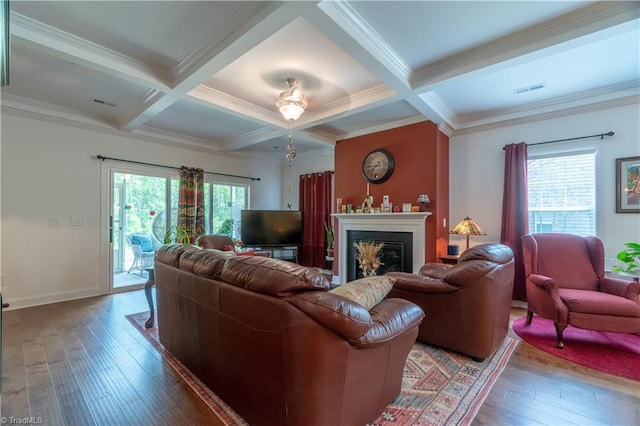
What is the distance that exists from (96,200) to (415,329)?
16.0 feet

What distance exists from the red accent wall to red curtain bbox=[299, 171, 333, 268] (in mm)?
1056

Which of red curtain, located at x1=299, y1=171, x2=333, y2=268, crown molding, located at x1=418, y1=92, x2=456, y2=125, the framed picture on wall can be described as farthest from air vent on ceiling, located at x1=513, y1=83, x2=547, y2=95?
red curtain, located at x1=299, y1=171, x2=333, y2=268

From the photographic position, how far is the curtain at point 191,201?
526 cm

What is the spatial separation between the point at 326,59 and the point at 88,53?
2.10 meters

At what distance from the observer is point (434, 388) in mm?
2020

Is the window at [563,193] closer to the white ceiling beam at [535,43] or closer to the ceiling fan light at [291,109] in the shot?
the white ceiling beam at [535,43]

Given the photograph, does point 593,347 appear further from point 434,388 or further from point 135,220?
point 135,220

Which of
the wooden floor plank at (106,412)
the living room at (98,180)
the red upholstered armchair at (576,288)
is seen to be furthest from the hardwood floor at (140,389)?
the living room at (98,180)

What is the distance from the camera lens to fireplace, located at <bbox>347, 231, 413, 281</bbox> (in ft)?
14.1

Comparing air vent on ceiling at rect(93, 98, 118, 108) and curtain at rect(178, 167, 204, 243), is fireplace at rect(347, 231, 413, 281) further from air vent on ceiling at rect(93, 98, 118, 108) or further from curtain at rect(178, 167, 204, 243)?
air vent on ceiling at rect(93, 98, 118, 108)

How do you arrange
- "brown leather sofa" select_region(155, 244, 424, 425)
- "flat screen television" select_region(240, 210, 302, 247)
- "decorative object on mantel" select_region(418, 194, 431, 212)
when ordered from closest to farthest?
"brown leather sofa" select_region(155, 244, 424, 425), "decorative object on mantel" select_region(418, 194, 431, 212), "flat screen television" select_region(240, 210, 302, 247)

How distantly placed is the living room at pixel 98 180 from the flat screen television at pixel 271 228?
5.13ft

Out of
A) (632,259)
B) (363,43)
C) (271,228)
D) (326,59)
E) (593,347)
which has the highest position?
(326,59)

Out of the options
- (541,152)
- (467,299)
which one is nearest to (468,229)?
(541,152)
